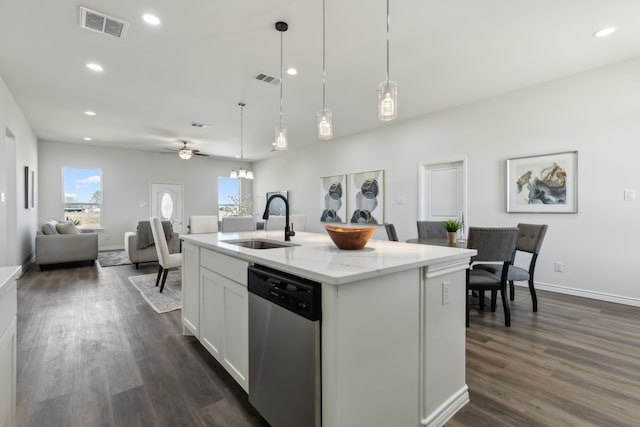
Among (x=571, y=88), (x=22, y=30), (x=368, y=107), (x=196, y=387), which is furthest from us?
(x=368, y=107)

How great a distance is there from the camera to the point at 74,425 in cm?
155

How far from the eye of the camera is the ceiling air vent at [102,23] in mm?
2467

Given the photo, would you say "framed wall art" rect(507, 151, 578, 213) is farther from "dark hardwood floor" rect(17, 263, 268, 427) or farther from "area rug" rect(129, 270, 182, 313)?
"area rug" rect(129, 270, 182, 313)

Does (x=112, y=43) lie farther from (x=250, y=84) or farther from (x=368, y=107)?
(x=368, y=107)

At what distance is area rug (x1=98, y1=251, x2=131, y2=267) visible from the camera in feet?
19.5

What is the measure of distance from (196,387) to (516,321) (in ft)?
9.34

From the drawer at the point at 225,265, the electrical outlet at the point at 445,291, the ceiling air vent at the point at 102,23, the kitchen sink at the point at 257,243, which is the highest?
the ceiling air vent at the point at 102,23

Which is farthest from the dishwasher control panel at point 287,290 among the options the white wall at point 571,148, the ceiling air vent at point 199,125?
the ceiling air vent at point 199,125

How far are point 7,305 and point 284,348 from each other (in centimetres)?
106

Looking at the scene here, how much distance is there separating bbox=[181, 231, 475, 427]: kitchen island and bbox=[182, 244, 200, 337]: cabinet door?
401 millimetres

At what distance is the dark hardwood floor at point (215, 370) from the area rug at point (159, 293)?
21 centimetres

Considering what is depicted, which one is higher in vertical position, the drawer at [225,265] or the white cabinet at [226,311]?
the drawer at [225,265]

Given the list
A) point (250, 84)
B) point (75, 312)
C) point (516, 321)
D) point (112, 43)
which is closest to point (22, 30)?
point (112, 43)

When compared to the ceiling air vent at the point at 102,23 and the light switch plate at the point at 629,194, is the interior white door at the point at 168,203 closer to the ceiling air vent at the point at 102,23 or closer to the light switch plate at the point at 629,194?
the ceiling air vent at the point at 102,23
